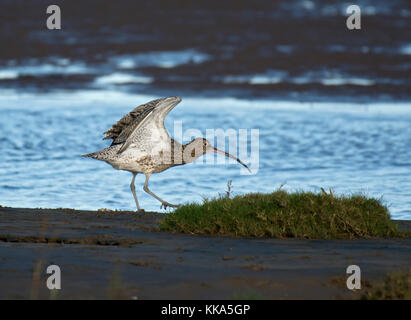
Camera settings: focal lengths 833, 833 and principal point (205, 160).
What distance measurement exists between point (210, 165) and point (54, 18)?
20573 mm

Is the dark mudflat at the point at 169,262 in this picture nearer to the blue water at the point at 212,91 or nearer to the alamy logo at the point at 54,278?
the alamy logo at the point at 54,278

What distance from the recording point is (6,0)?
36750 mm

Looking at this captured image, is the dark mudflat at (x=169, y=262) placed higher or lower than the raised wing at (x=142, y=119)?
lower

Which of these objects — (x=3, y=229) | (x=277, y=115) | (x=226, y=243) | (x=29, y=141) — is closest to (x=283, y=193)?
(x=226, y=243)

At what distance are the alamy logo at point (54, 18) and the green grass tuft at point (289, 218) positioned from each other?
2443cm

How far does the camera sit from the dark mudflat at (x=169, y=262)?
6.30 m

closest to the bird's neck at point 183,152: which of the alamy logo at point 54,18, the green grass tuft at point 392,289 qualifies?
the green grass tuft at point 392,289

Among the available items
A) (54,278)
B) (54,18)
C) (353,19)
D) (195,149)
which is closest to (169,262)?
(54,278)

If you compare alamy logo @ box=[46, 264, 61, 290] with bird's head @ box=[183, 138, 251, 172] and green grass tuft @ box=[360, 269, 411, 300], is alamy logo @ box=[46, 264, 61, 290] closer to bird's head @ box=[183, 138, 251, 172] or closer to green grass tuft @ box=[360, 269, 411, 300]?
green grass tuft @ box=[360, 269, 411, 300]

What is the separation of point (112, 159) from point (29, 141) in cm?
768

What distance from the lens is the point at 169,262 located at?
286 inches

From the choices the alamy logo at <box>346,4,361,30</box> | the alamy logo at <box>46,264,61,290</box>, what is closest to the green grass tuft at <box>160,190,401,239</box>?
the alamy logo at <box>46,264,61,290</box>

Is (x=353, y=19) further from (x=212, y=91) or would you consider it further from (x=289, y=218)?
(x=289, y=218)
